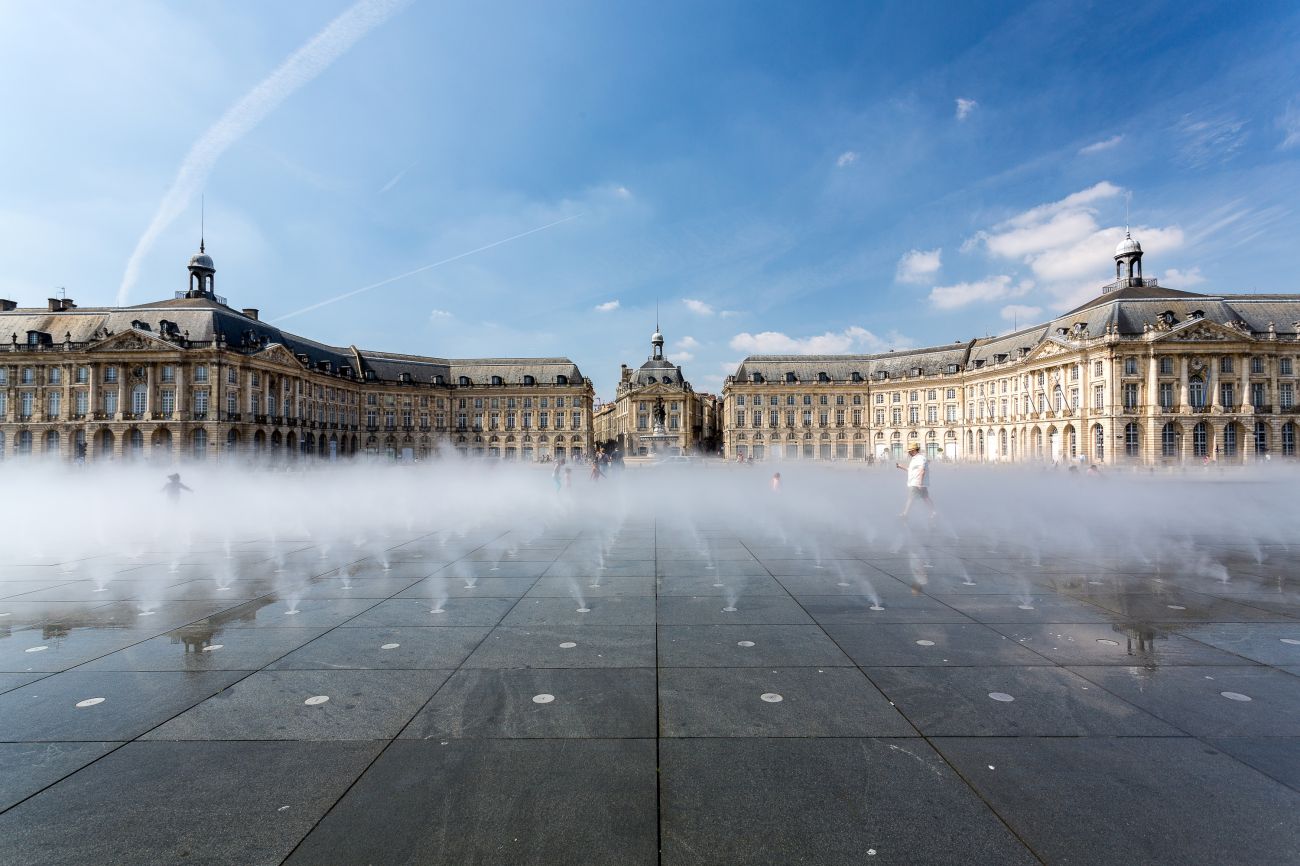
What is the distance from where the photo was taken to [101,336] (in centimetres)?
7412

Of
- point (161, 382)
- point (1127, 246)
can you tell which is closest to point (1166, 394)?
point (1127, 246)

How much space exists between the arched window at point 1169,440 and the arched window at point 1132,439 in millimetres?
2322

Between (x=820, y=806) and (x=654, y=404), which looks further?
(x=654, y=404)

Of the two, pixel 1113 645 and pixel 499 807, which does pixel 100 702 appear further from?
pixel 1113 645

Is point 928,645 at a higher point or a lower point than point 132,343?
lower

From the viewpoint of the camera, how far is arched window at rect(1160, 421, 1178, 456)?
73.1 metres

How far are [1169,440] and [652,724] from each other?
297 feet

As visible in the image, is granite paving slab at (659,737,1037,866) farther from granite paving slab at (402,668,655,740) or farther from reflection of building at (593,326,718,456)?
reflection of building at (593,326,718,456)

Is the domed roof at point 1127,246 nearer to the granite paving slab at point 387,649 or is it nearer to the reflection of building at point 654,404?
the reflection of building at point 654,404

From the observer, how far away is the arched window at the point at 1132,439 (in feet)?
242

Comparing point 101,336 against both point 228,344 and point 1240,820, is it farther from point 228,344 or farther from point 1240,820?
point 1240,820

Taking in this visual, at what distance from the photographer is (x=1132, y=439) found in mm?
74000

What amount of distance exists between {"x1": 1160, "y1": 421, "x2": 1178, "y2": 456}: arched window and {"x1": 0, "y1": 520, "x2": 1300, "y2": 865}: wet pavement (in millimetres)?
79486

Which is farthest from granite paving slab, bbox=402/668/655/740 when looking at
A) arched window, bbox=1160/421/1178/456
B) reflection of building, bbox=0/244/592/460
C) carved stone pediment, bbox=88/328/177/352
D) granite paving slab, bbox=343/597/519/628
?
arched window, bbox=1160/421/1178/456
